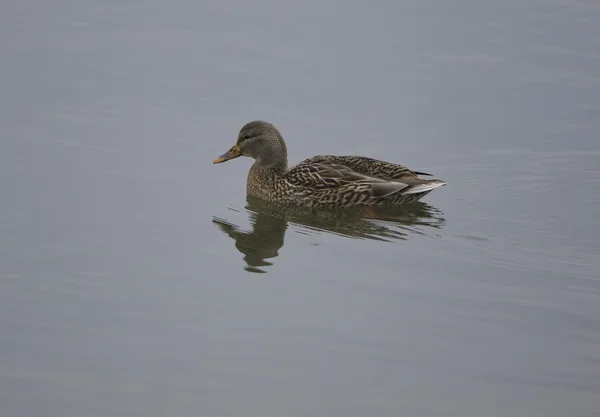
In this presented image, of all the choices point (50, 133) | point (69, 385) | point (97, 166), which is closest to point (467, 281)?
point (69, 385)

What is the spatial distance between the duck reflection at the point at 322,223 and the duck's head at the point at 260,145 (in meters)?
0.68

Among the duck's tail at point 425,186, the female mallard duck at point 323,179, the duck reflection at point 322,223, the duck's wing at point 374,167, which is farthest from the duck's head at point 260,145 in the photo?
the duck's tail at point 425,186

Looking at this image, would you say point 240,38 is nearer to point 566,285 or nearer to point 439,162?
point 439,162

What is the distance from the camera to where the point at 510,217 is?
11.8 metres

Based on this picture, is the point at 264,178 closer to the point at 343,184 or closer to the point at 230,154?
the point at 230,154

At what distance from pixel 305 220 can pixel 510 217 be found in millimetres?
2056

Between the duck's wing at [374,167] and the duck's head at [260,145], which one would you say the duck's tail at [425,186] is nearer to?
the duck's wing at [374,167]

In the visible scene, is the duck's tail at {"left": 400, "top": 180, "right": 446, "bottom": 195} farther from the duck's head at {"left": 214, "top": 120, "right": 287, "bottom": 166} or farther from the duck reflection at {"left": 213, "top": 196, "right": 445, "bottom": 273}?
the duck's head at {"left": 214, "top": 120, "right": 287, "bottom": 166}

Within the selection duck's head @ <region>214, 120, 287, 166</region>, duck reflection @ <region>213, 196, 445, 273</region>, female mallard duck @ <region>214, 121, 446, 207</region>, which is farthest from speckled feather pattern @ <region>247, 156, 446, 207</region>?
duck's head @ <region>214, 120, 287, 166</region>

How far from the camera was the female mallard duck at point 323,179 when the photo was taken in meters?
12.4

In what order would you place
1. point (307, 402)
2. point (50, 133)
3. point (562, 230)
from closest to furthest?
point (307, 402) < point (562, 230) < point (50, 133)

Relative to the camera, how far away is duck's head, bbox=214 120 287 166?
13055 mm

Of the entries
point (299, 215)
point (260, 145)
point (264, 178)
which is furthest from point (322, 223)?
point (260, 145)

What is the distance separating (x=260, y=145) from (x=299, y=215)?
131 cm
